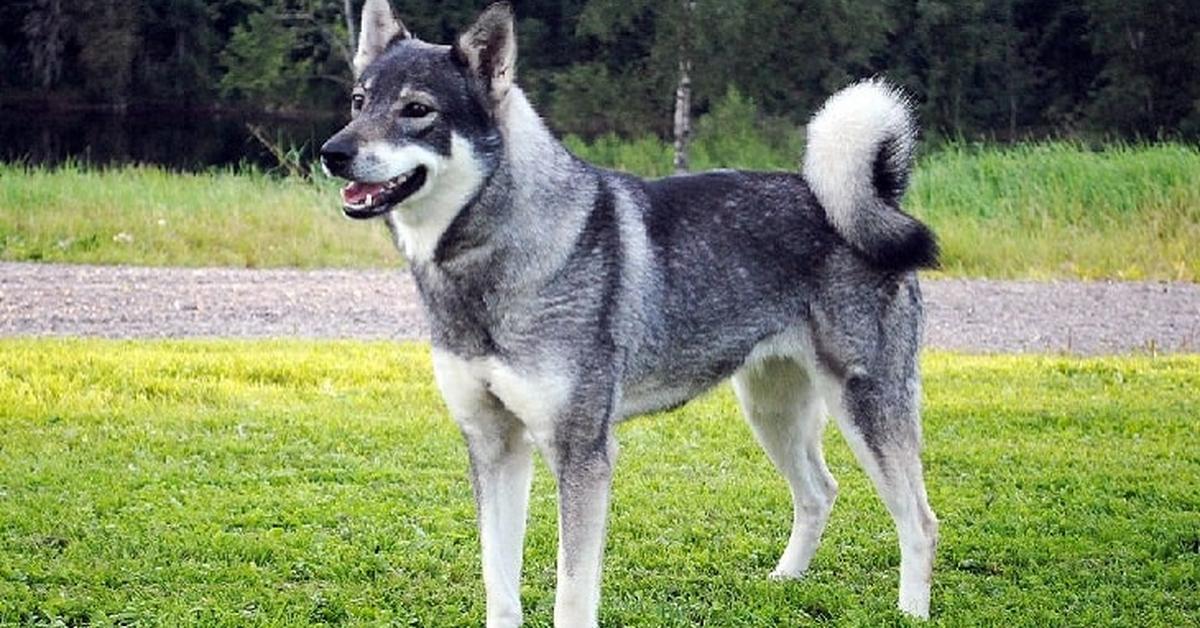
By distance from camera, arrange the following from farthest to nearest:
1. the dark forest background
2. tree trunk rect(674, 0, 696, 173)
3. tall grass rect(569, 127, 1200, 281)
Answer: the dark forest background < tree trunk rect(674, 0, 696, 173) < tall grass rect(569, 127, 1200, 281)

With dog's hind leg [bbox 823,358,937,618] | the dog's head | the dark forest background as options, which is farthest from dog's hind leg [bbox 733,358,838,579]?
the dark forest background

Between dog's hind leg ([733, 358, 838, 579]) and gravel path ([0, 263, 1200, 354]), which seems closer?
dog's hind leg ([733, 358, 838, 579])

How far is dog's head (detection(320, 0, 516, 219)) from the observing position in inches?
179

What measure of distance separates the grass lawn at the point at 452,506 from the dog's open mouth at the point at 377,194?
4.52ft

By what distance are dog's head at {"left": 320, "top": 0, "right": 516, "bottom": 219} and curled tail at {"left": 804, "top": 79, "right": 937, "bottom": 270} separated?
4.06ft

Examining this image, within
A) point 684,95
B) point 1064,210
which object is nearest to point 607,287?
point 1064,210

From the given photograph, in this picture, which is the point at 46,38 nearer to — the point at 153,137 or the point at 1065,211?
the point at 153,137

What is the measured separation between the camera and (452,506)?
667 centimetres

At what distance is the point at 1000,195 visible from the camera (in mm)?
17375

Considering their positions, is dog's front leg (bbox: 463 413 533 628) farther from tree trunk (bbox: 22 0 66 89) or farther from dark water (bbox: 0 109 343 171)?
tree trunk (bbox: 22 0 66 89)

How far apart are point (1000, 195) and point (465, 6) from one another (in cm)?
2550

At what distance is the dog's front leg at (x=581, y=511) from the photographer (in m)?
4.78

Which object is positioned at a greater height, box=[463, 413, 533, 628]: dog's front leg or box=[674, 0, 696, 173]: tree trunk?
box=[463, 413, 533, 628]: dog's front leg

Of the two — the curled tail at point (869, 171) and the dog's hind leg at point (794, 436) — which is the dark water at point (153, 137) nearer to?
the dog's hind leg at point (794, 436)
